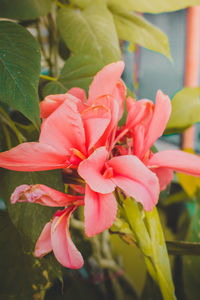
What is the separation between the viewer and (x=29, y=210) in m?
0.24

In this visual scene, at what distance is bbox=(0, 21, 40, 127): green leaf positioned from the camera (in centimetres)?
21

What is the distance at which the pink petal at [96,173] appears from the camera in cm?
18

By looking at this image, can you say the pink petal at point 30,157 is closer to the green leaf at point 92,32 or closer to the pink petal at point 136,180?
the pink petal at point 136,180

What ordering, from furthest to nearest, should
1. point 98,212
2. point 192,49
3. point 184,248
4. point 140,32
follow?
point 192,49
point 140,32
point 184,248
point 98,212

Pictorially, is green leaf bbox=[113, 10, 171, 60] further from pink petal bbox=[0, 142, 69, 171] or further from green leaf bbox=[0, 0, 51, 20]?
pink petal bbox=[0, 142, 69, 171]

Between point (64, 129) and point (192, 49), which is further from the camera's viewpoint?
point (192, 49)

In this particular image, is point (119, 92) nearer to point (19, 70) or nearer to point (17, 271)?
point (19, 70)

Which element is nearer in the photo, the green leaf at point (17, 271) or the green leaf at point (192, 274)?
the green leaf at point (17, 271)

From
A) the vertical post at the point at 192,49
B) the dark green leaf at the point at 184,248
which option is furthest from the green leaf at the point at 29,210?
the vertical post at the point at 192,49

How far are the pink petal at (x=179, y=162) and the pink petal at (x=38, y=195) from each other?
0.08 metres

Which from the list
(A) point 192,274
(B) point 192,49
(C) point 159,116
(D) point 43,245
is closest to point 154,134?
(C) point 159,116

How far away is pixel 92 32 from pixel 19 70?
164 mm

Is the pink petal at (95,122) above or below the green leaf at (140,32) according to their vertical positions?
below

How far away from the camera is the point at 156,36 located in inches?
16.0
